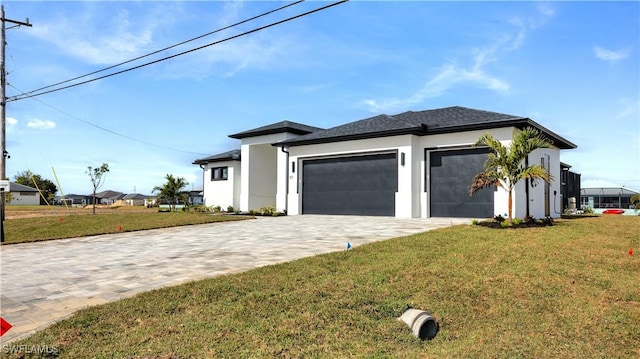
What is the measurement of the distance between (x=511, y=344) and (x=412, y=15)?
7.42 metres

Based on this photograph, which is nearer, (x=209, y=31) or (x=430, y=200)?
(x=209, y=31)

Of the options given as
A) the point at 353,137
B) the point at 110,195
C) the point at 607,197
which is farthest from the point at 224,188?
the point at 110,195

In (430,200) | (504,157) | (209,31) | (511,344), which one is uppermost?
(209,31)

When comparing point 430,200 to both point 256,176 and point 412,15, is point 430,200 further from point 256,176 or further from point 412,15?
point 256,176

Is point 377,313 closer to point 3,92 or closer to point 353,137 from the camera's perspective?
point 353,137

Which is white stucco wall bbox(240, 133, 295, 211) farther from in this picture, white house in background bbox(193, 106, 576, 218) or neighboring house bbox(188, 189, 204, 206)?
neighboring house bbox(188, 189, 204, 206)

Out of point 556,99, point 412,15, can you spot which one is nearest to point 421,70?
point 412,15

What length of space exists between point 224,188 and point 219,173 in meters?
1.53

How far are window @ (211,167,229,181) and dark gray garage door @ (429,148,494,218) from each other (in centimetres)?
1721

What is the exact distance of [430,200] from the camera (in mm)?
18062

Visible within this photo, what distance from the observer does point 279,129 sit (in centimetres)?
2394

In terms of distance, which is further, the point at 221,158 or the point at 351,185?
the point at 221,158

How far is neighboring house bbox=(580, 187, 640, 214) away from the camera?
131 ft

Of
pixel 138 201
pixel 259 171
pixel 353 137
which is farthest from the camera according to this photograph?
pixel 138 201
